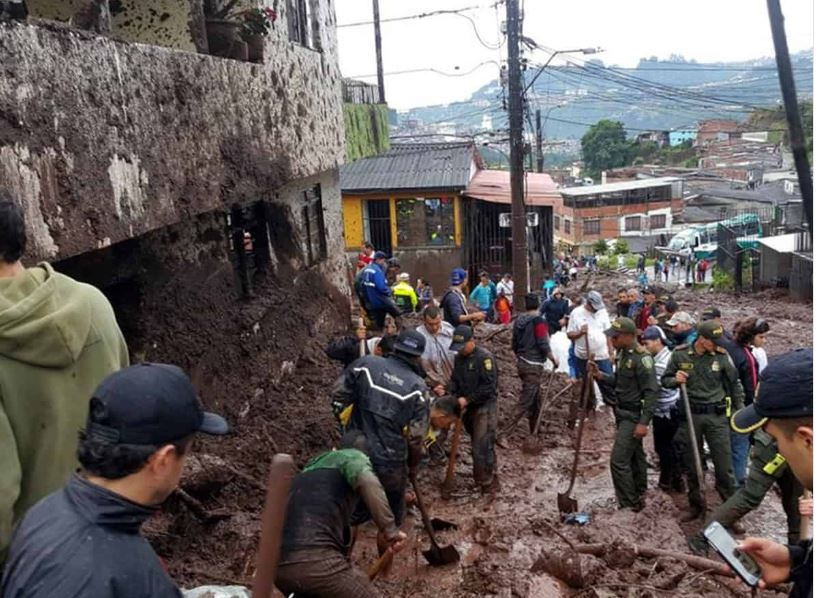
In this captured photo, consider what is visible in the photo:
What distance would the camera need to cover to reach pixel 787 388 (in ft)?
7.11

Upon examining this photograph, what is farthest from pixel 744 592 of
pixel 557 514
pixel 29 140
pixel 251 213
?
pixel 251 213

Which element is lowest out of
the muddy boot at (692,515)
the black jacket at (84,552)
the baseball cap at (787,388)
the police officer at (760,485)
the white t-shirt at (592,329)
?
the muddy boot at (692,515)

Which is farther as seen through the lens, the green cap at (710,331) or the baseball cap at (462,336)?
the baseball cap at (462,336)

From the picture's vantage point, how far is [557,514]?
21.8 ft

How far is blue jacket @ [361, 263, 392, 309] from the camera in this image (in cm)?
928

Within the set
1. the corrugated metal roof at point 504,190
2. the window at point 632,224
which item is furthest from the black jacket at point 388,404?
the window at point 632,224

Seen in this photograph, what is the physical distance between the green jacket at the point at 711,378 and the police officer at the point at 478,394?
5.74 ft

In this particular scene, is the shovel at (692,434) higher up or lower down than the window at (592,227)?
higher up

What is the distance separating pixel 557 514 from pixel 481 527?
Result: 847 mm

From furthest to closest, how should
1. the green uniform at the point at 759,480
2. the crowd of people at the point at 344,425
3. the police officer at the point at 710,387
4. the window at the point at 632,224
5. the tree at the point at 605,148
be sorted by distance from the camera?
the tree at the point at 605,148 → the window at the point at 632,224 → the police officer at the point at 710,387 → the green uniform at the point at 759,480 → the crowd of people at the point at 344,425

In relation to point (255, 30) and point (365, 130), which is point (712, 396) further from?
point (365, 130)

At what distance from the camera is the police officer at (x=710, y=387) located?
6.36 m

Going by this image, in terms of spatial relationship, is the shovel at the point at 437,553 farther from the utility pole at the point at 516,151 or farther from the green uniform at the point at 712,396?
the utility pole at the point at 516,151

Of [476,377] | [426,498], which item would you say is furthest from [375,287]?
[426,498]
